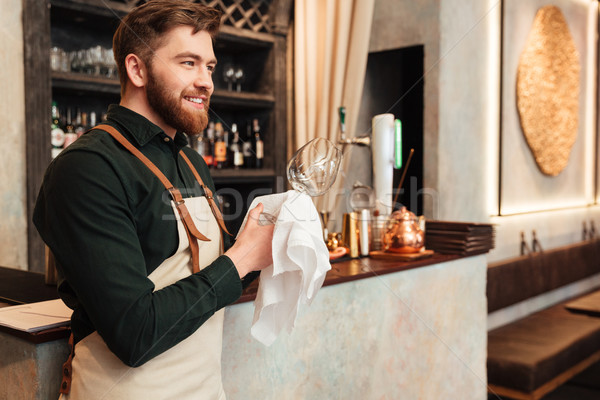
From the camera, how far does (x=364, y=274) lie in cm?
217

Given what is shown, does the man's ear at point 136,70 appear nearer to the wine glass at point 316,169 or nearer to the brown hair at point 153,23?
the brown hair at point 153,23

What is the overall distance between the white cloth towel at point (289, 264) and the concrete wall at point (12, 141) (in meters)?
2.05

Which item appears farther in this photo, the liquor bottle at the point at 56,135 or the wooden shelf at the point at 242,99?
the wooden shelf at the point at 242,99

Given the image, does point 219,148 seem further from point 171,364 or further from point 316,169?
point 171,364

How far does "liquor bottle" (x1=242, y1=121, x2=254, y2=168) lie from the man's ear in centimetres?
309

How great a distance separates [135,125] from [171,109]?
0.08m

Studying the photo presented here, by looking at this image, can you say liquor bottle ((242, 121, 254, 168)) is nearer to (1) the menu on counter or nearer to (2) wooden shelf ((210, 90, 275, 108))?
(2) wooden shelf ((210, 90, 275, 108))

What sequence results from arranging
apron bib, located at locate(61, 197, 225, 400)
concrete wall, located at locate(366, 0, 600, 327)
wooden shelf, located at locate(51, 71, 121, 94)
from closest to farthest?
apron bib, located at locate(61, 197, 225, 400) < wooden shelf, located at locate(51, 71, 121, 94) < concrete wall, located at locate(366, 0, 600, 327)

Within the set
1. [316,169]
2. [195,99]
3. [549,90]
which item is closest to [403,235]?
[316,169]

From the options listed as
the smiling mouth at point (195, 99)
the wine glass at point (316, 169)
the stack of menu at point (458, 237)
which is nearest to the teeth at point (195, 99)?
the smiling mouth at point (195, 99)

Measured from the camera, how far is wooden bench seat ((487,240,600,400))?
3277mm

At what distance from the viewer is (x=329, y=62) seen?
3.79m

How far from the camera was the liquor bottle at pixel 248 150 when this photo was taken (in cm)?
439

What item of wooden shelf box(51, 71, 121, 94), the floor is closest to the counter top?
wooden shelf box(51, 71, 121, 94)
